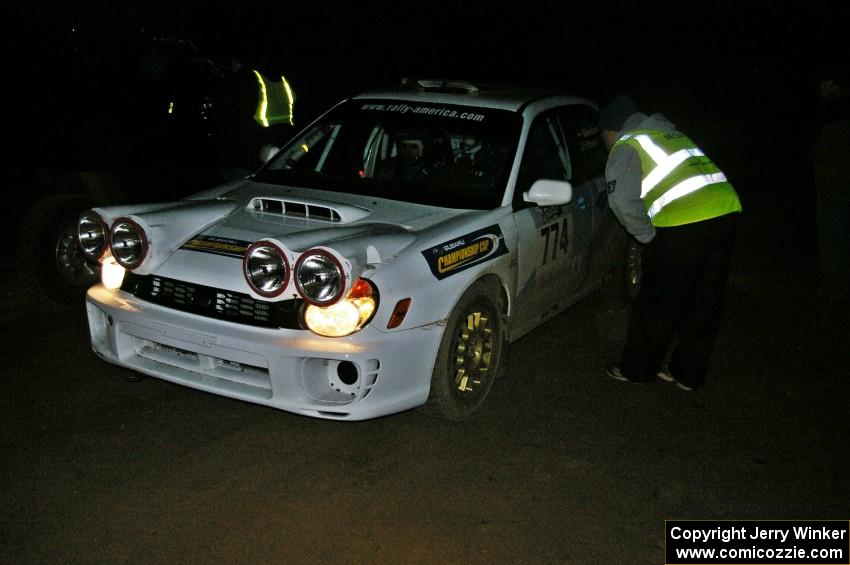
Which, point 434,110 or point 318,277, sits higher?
point 434,110

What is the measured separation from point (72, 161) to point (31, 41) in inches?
30.5

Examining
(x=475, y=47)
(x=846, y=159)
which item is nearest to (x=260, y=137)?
(x=846, y=159)

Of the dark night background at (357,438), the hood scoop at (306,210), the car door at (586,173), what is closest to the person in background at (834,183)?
the dark night background at (357,438)

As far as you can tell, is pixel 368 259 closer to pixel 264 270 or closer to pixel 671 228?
pixel 264 270

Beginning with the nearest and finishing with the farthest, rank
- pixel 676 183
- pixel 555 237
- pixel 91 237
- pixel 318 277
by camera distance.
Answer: pixel 318 277 → pixel 91 237 → pixel 676 183 → pixel 555 237

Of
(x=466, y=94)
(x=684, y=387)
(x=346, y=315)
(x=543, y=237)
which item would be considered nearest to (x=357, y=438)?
(x=346, y=315)

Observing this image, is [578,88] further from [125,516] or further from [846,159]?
[125,516]

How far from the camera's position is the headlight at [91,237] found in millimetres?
4750

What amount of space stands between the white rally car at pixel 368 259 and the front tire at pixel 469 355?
0.01 metres

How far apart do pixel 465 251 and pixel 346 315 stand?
82 cm

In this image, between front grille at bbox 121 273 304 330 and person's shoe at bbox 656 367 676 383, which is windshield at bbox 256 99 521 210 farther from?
person's shoe at bbox 656 367 676 383

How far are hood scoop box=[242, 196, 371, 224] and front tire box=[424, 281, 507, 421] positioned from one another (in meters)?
0.77

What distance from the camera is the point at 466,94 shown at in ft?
19.4

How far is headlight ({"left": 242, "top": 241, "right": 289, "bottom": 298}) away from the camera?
13.5 ft
